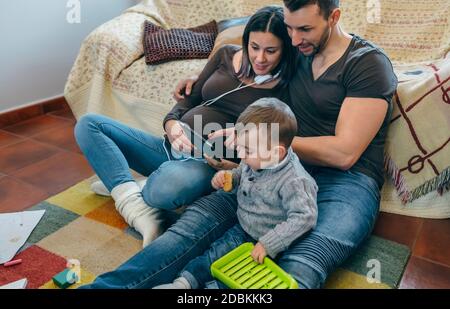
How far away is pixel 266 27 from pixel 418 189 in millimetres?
763

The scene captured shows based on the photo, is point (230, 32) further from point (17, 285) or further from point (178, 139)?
point (17, 285)

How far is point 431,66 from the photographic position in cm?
148

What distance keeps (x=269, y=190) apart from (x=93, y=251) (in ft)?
2.02

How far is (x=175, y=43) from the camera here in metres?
1.89

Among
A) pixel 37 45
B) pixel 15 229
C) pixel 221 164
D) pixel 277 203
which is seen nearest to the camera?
pixel 277 203

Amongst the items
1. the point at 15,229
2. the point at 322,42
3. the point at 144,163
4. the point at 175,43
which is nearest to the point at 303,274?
the point at 322,42

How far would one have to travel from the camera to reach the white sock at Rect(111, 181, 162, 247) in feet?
4.16

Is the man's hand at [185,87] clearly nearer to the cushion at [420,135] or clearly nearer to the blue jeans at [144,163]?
the blue jeans at [144,163]

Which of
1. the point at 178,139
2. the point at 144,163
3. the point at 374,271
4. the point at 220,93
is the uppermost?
the point at 220,93

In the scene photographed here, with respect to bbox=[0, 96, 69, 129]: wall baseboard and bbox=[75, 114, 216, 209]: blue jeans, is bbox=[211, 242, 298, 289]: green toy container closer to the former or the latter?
bbox=[75, 114, 216, 209]: blue jeans

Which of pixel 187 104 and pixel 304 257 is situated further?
pixel 187 104

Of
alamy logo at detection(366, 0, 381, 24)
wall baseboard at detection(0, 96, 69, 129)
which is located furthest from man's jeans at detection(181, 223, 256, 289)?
wall baseboard at detection(0, 96, 69, 129)
